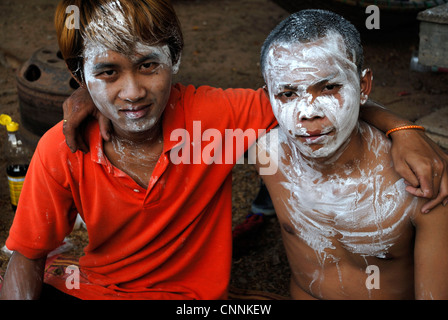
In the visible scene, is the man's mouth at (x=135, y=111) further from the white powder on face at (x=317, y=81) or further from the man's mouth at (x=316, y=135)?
the man's mouth at (x=316, y=135)

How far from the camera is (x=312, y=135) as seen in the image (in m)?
2.04

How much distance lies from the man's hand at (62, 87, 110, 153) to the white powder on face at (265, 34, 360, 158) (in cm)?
74

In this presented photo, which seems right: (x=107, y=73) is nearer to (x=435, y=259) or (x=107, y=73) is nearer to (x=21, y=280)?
(x=21, y=280)

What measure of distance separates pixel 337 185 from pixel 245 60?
13.8 ft

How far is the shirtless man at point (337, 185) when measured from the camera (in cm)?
202

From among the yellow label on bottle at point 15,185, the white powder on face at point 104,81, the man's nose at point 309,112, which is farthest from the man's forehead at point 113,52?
the yellow label on bottle at point 15,185

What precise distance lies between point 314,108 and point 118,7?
840 millimetres

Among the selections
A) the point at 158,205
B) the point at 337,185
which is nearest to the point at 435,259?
the point at 337,185

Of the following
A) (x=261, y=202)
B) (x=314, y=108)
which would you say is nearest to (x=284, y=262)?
(x=261, y=202)

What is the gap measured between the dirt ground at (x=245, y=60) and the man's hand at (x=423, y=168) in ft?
4.17

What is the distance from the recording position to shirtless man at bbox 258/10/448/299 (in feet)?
6.64

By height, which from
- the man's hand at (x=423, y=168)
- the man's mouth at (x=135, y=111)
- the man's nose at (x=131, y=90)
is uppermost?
the man's nose at (x=131, y=90)

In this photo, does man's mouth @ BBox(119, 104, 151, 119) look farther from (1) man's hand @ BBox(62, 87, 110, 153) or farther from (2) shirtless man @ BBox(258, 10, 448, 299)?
(2) shirtless man @ BBox(258, 10, 448, 299)

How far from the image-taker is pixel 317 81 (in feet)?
6.61
